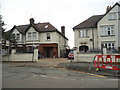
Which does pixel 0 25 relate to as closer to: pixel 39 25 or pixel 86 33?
pixel 39 25

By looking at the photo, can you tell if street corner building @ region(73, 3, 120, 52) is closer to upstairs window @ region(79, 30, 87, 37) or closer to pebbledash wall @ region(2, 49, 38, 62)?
upstairs window @ region(79, 30, 87, 37)

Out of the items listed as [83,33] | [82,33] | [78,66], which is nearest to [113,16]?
[83,33]

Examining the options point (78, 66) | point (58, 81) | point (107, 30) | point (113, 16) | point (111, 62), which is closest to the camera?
point (58, 81)

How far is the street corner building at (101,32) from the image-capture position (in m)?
21.4

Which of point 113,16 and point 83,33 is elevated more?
point 113,16

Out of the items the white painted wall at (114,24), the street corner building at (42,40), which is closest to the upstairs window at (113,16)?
the white painted wall at (114,24)

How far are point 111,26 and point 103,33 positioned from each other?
6.59ft

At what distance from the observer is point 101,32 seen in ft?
73.7

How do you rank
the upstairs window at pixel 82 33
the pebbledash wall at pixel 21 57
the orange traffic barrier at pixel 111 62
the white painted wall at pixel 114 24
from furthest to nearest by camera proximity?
the upstairs window at pixel 82 33
the white painted wall at pixel 114 24
the pebbledash wall at pixel 21 57
the orange traffic barrier at pixel 111 62

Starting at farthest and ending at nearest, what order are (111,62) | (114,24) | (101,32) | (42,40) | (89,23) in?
(42,40), (89,23), (101,32), (114,24), (111,62)

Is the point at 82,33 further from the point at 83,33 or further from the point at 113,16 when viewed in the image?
the point at 113,16

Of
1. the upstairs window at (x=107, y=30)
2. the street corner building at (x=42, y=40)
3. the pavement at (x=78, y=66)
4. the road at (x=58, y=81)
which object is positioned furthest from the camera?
the street corner building at (x=42, y=40)

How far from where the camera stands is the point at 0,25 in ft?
59.0

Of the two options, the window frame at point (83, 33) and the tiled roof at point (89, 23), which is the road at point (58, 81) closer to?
the window frame at point (83, 33)
